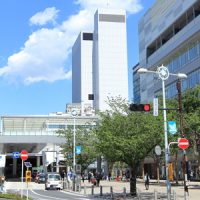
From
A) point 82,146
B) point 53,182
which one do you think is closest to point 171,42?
point 82,146

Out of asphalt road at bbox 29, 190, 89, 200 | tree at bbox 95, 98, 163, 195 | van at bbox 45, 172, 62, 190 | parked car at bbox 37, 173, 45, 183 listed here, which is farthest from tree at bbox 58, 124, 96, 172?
tree at bbox 95, 98, 163, 195

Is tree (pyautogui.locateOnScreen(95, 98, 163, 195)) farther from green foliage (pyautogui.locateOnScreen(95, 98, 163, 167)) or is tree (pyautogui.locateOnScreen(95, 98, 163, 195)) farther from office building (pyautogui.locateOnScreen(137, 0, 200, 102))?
office building (pyautogui.locateOnScreen(137, 0, 200, 102))

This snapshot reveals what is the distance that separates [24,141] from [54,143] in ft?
20.2

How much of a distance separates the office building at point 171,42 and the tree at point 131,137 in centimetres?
3797

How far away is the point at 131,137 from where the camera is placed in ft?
109

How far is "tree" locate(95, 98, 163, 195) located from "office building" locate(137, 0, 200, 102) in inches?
1495

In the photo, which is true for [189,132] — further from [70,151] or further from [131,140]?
[70,151]

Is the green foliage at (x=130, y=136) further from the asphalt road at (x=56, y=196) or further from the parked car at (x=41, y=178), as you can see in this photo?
the parked car at (x=41, y=178)

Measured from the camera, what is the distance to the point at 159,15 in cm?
8944

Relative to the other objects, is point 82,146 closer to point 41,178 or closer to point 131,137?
point 41,178

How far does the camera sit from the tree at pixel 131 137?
32750 millimetres

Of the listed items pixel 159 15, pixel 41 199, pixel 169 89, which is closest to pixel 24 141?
pixel 169 89

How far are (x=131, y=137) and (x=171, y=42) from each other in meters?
51.7

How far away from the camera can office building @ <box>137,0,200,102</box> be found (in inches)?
2857
